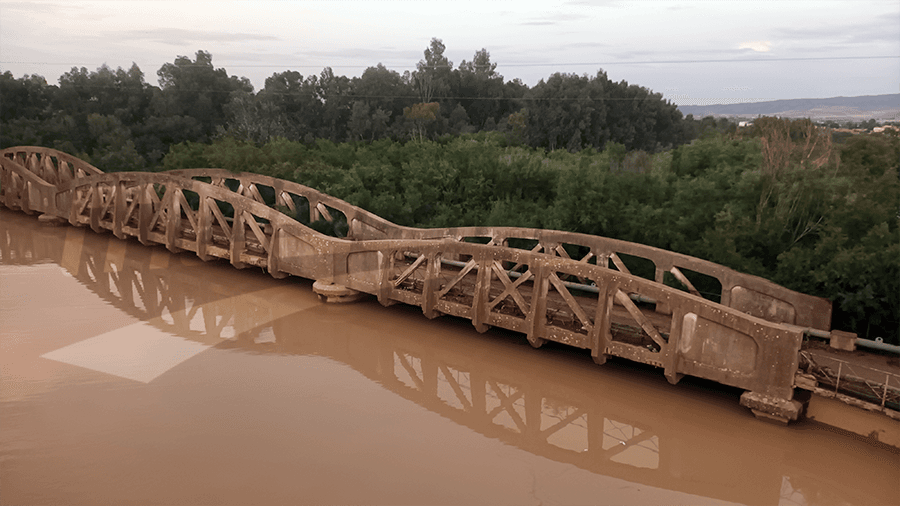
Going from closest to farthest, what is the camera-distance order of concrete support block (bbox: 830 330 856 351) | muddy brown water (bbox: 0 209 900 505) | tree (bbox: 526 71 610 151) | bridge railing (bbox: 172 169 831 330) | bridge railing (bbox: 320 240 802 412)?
muddy brown water (bbox: 0 209 900 505) → bridge railing (bbox: 320 240 802 412) → concrete support block (bbox: 830 330 856 351) → bridge railing (bbox: 172 169 831 330) → tree (bbox: 526 71 610 151)

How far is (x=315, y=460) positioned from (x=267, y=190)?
19.8 m

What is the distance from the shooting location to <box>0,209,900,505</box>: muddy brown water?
9.37 m

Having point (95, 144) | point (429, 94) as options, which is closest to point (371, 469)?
point (95, 144)

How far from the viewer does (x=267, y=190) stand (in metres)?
27.9

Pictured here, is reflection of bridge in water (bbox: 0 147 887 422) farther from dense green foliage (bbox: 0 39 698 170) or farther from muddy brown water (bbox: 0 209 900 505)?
dense green foliage (bbox: 0 39 698 170)

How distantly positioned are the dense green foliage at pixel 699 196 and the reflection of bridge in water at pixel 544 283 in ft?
3.46

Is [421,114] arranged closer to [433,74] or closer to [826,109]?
[433,74]

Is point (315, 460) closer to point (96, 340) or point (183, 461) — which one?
point (183, 461)

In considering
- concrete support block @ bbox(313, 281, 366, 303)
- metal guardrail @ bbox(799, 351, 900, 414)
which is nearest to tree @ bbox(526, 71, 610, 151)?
concrete support block @ bbox(313, 281, 366, 303)

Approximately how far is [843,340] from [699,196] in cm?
680

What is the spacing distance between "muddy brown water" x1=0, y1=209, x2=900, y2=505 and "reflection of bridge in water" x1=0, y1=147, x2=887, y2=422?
2.73 feet

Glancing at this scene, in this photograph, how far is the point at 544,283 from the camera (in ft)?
44.1

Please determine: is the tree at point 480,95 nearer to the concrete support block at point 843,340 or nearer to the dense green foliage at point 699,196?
the dense green foliage at point 699,196

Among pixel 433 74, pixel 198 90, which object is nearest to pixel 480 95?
pixel 433 74
